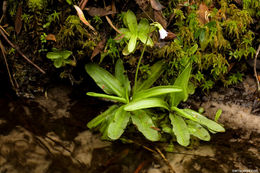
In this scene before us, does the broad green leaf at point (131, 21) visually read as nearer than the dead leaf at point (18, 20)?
Yes

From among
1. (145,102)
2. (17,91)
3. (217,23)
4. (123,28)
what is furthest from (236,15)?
(17,91)

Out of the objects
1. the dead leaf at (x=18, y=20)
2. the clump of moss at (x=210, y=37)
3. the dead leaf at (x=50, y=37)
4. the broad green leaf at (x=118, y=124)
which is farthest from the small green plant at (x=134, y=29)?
the dead leaf at (x=18, y=20)

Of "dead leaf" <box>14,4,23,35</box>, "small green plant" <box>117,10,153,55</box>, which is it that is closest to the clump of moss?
"small green plant" <box>117,10,153,55</box>

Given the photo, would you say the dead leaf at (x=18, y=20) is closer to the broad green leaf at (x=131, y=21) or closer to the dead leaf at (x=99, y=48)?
the dead leaf at (x=99, y=48)

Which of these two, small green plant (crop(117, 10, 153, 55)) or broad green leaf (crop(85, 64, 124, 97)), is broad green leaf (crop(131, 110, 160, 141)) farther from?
small green plant (crop(117, 10, 153, 55))

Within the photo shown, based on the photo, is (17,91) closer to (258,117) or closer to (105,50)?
(105,50)

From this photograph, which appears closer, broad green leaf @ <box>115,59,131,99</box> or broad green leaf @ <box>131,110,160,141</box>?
broad green leaf @ <box>131,110,160,141</box>
